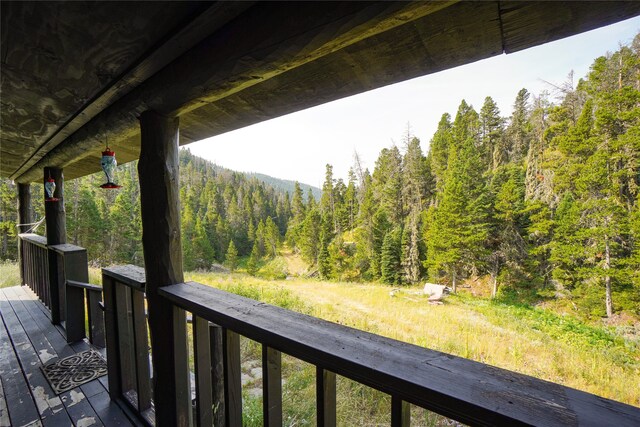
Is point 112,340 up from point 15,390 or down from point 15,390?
up

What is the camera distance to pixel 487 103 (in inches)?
890

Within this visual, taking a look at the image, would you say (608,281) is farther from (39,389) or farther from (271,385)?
(39,389)

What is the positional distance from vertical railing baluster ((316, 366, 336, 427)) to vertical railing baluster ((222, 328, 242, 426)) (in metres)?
0.44

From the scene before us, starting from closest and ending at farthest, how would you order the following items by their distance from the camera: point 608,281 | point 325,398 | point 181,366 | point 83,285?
point 325,398
point 181,366
point 83,285
point 608,281

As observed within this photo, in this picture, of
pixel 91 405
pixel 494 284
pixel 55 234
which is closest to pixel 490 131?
pixel 494 284

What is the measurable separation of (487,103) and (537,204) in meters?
11.4

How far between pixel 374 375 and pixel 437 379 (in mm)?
127

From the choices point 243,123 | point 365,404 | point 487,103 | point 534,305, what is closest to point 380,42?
point 243,123

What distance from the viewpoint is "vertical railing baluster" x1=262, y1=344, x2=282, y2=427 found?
2.89 feet

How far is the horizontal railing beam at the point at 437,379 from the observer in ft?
1.47

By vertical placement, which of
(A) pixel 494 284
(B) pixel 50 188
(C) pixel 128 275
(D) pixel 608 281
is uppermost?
(B) pixel 50 188

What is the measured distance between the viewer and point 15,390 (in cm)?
207

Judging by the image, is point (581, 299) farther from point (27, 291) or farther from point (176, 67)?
point (27, 291)

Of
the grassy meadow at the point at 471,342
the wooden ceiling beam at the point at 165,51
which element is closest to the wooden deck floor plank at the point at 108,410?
the grassy meadow at the point at 471,342
